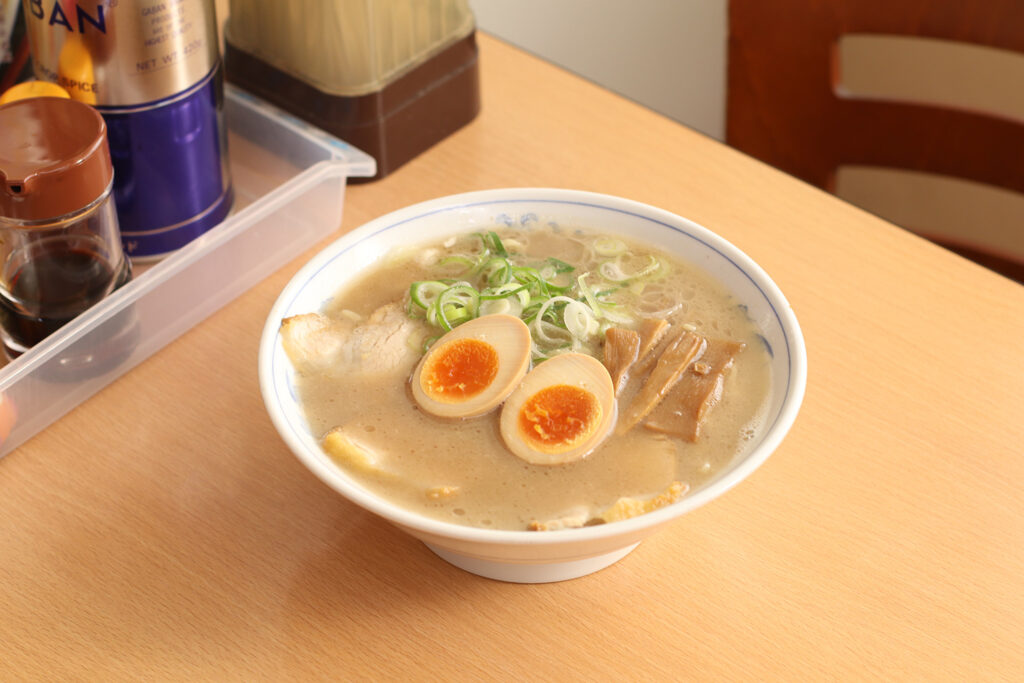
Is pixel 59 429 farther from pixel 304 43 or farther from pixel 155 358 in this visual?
pixel 304 43

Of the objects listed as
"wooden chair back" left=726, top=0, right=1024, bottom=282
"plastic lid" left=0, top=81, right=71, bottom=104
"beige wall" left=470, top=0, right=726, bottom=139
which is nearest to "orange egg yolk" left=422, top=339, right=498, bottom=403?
"plastic lid" left=0, top=81, right=71, bottom=104

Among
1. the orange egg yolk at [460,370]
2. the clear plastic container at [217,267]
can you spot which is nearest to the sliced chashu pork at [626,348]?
the orange egg yolk at [460,370]

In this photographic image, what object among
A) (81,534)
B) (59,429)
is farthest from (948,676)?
(59,429)

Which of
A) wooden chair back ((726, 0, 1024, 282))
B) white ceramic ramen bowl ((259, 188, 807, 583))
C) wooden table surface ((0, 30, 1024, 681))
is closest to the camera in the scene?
white ceramic ramen bowl ((259, 188, 807, 583))

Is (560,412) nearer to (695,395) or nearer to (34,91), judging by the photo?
(695,395)

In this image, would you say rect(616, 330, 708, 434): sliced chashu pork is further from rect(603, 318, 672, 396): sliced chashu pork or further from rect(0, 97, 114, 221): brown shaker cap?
rect(0, 97, 114, 221): brown shaker cap

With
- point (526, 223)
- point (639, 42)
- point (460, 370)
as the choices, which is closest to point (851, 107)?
point (639, 42)
